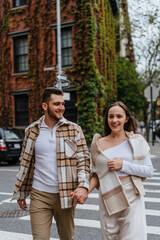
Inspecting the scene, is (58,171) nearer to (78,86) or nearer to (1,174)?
(1,174)

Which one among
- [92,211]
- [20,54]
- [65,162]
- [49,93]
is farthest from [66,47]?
[65,162]

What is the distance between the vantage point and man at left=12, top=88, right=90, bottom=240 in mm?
3189

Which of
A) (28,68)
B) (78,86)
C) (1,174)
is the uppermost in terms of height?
(28,68)

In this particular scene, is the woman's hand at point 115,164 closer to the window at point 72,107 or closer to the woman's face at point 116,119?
the woman's face at point 116,119

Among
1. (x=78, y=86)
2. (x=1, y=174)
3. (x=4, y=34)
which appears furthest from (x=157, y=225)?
(x=4, y=34)

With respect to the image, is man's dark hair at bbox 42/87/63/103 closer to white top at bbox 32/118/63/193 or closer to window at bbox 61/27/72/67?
white top at bbox 32/118/63/193

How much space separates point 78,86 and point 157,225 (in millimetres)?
14380

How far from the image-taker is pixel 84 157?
330 centimetres

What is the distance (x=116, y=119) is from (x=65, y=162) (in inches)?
26.7

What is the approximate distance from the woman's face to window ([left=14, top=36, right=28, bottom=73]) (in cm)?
1899

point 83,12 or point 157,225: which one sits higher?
point 83,12

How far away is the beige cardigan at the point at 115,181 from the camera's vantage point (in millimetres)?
2904

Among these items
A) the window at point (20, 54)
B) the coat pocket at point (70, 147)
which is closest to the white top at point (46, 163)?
the coat pocket at point (70, 147)

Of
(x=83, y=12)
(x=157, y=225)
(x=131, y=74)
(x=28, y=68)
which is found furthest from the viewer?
(x=131, y=74)
